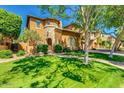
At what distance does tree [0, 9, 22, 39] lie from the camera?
14.5 m

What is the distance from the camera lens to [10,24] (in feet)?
50.7

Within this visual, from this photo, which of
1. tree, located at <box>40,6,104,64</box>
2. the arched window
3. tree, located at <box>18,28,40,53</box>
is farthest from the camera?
the arched window

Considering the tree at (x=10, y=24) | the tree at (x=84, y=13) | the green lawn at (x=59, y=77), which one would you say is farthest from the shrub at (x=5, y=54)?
the tree at (x=84, y=13)

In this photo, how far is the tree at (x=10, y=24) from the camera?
14531mm

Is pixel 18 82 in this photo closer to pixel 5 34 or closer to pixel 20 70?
pixel 20 70

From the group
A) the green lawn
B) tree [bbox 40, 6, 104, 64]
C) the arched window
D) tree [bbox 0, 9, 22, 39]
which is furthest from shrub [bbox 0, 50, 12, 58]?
the arched window

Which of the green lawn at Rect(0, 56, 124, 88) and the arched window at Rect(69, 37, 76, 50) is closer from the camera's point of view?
the green lawn at Rect(0, 56, 124, 88)

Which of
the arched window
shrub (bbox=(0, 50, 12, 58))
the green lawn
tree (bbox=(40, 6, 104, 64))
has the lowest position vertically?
the green lawn

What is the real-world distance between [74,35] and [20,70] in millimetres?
11232

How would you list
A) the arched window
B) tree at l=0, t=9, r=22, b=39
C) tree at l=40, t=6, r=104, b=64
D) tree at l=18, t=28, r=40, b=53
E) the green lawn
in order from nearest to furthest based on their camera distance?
1. the green lawn
2. tree at l=40, t=6, r=104, b=64
3. tree at l=0, t=9, r=22, b=39
4. tree at l=18, t=28, r=40, b=53
5. the arched window

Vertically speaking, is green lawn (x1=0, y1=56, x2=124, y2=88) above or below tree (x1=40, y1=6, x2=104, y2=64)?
below

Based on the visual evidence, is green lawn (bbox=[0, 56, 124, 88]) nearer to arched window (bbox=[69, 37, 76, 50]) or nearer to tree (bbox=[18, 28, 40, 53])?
tree (bbox=[18, 28, 40, 53])

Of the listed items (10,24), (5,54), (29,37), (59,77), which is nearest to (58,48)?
(29,37)
